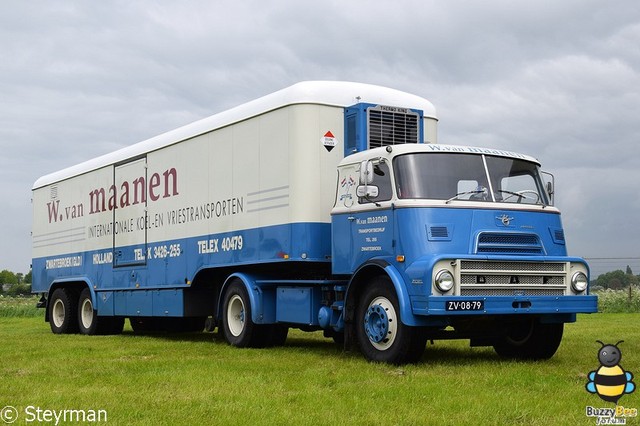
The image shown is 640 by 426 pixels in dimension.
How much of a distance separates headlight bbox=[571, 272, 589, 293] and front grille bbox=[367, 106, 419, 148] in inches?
135

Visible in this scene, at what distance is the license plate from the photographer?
34.7ft

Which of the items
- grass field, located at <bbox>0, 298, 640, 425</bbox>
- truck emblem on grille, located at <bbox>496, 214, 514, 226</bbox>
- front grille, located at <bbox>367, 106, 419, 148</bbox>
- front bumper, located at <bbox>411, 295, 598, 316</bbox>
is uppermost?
front grille, located at <bbox>367, 106, 419, 148</bbox>

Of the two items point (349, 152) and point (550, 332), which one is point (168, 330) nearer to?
point (349, 152)

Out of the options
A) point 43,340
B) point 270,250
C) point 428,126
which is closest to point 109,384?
point 270,250

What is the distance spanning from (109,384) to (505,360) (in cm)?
536

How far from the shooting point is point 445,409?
7738mm

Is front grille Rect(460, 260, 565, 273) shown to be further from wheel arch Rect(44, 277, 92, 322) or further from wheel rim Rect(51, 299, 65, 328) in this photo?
wheel rim Rect(51, 299, 65, 328)

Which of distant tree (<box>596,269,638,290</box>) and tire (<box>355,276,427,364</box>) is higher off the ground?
distant tree (<box>596,269,638,290</box>)

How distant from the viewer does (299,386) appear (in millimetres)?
9195

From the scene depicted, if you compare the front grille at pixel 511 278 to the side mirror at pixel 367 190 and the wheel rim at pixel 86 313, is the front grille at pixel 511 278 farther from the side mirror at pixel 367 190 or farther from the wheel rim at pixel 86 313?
the wheel rim at pixel 86 313

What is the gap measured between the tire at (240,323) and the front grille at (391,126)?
3261 mm

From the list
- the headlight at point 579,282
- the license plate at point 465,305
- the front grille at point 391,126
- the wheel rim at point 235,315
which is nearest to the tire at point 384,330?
the license plate at point 465,305

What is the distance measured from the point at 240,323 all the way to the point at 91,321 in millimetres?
6711

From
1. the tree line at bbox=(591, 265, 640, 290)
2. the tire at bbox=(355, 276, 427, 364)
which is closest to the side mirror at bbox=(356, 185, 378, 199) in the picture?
the tire at bbox=(355, 276, 427, 364)
